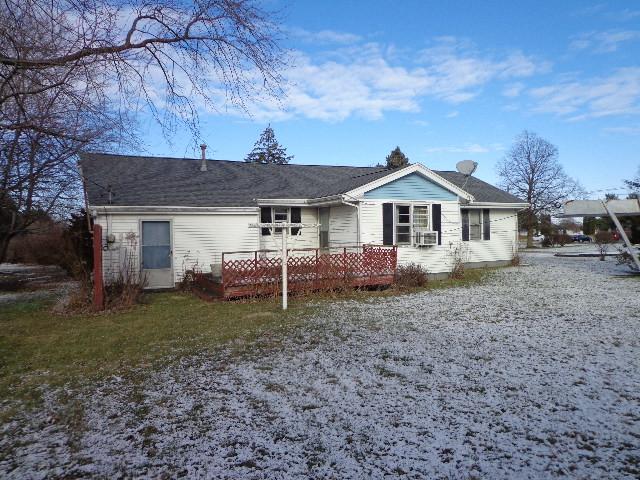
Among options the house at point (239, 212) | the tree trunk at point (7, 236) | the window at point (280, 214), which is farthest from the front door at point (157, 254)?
the tree trunk at point (7, 236)

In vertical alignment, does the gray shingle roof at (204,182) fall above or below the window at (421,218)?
above

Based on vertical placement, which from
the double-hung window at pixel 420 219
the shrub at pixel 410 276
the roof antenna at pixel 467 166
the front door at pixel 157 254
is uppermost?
the roof antenna at pixel 467 166

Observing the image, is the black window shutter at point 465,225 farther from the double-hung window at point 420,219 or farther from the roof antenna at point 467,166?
the double-hung window at point 420,219

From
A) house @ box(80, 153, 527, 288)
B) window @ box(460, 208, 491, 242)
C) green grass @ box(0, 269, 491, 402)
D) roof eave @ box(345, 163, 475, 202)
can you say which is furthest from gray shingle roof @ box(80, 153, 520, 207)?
green grass @ box(0, 269, 491, 402)

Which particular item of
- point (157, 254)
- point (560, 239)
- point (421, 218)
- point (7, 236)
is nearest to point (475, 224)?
point (421, 218)

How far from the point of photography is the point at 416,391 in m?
5.00

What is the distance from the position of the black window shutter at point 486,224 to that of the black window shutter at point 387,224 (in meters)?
6.57

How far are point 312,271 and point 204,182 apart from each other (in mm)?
6537

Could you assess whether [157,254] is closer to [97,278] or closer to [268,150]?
[97,278]

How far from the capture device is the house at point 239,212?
44.3 ft

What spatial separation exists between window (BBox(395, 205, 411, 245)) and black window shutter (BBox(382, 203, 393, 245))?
1.25ft

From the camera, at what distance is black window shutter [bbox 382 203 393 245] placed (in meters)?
14.3

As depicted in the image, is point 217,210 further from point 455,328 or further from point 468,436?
point 468,436

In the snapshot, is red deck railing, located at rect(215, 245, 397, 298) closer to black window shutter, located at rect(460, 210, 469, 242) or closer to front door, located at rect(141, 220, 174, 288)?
front door, located at rect(141, 220, 174, 288)
